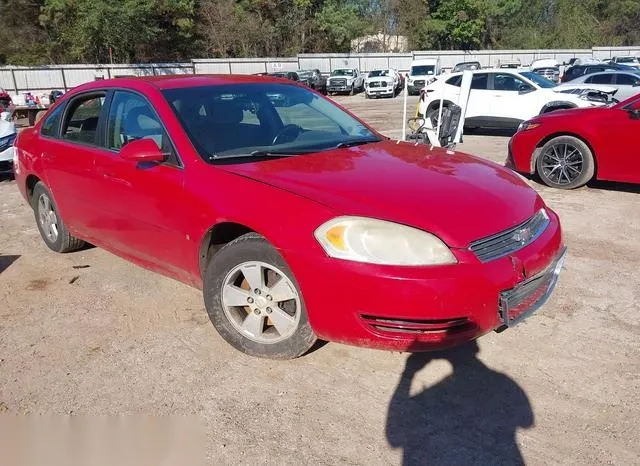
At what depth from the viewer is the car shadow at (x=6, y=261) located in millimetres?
4988

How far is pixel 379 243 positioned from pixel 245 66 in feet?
135

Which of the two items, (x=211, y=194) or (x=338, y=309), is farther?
(x=211, y=194)

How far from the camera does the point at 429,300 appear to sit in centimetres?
263

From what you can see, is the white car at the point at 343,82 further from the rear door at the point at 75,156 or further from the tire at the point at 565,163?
the rear door at the point at 75,156

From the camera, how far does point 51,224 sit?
5137 mm

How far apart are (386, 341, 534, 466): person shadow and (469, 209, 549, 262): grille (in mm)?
729

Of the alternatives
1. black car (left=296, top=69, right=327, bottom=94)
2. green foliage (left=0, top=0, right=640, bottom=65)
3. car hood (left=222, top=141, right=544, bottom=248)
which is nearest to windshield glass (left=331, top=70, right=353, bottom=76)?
black car (left=296, top=69, right=327, bottom=94)

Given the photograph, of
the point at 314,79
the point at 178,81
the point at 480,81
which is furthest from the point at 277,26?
the point at 178,81

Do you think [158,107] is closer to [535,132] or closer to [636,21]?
[535,132]

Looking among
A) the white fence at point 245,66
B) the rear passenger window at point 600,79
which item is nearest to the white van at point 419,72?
the white fence at point 245,66

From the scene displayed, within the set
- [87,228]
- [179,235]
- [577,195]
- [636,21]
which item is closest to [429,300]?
[179,235]

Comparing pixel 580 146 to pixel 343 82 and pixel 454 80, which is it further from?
pixel 343 82

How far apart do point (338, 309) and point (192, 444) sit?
0.93 metres

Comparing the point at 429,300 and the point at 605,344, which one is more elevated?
the point at 429,300
